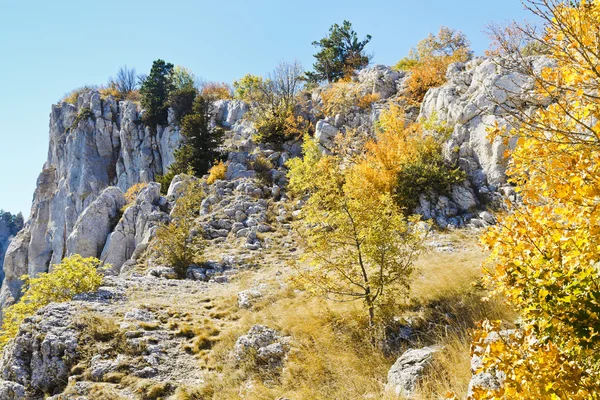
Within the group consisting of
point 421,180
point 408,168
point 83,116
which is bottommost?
point 421,180

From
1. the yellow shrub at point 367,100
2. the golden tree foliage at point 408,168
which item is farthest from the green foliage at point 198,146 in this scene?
Answer: the golden tree foliage at point 408,168

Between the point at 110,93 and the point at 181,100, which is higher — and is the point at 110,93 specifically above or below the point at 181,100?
above

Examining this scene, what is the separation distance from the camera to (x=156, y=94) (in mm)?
36562

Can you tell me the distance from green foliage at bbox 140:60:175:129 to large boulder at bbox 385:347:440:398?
3536 centimetres

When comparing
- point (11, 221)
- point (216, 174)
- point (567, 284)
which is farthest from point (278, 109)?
point (11, 221)

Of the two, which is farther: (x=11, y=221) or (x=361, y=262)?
(x=11, y=221)

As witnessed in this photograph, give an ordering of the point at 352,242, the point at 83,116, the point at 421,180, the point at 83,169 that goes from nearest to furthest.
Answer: the point at 352,242
the point at 421,180
the point at 83,169
the point at 83,116

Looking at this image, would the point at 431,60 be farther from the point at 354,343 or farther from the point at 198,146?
the point at 354,343

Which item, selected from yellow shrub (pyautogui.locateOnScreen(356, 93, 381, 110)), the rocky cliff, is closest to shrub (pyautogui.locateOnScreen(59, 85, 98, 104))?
the rocky cliff

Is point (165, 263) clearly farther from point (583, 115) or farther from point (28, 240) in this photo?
point (28, 240)

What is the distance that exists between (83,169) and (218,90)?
16.6 m

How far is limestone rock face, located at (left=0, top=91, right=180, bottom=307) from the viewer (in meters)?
33.7

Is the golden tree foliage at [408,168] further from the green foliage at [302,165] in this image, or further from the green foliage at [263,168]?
the green foliage at [263,168]

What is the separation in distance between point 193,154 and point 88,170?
16.8 meters
